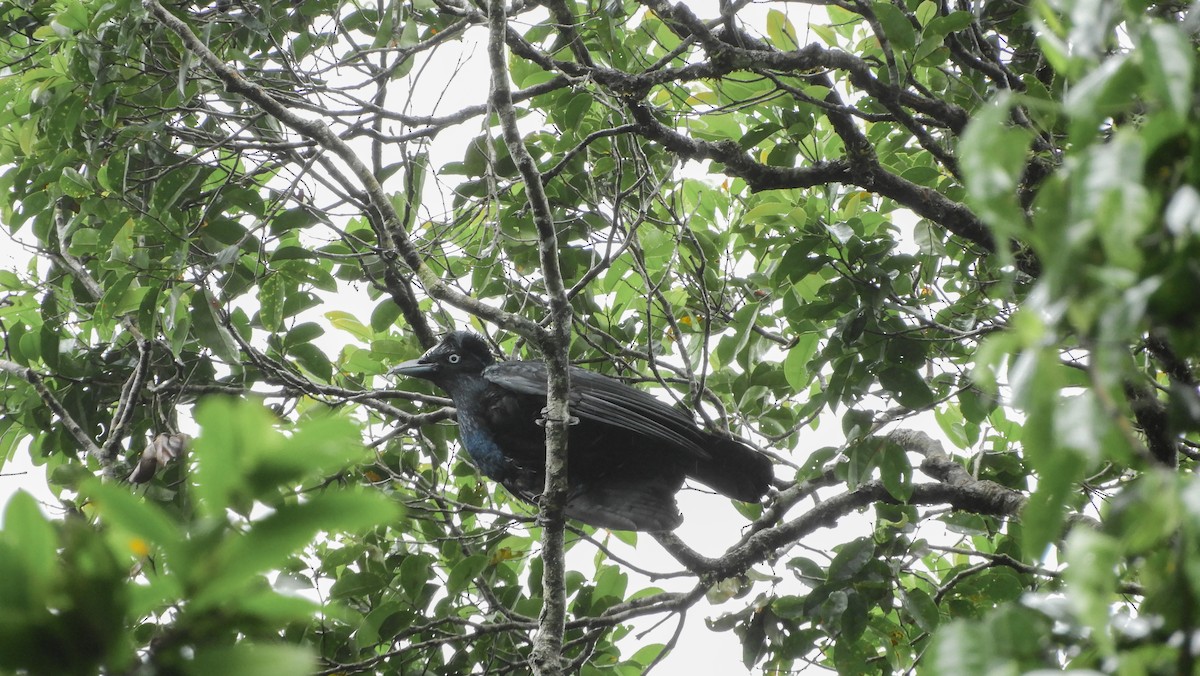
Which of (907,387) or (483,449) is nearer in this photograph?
(907,387)

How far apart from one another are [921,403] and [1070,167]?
2865mm

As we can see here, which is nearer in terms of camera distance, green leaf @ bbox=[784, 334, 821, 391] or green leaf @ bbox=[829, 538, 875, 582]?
green leaf @ bbox=[829, 538, 875, 582]

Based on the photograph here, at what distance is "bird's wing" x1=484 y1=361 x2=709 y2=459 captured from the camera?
14.7 ft

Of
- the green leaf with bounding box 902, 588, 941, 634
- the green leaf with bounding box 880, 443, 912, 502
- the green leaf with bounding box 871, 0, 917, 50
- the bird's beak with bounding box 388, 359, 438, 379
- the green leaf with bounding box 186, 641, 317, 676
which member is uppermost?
the green leaf with bounding box 871, 0, 917, 50

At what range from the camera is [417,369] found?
4629 millimetres

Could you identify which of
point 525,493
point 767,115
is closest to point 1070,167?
point 767,115

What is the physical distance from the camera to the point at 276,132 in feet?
14.1

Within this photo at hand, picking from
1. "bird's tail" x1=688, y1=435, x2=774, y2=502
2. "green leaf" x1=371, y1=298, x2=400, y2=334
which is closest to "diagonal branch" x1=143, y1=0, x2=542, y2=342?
"green leaf" x1=371, y1=298, x2=400, y2=334

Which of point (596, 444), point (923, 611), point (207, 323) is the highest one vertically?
point (596, 444)

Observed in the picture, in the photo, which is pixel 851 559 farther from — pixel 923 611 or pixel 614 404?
pixel 614 404

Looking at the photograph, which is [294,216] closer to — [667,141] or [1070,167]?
[667,141]

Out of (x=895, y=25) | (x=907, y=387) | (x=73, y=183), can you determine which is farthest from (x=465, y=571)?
(x=895, y=25)

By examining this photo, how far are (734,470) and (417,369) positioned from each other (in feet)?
5.02

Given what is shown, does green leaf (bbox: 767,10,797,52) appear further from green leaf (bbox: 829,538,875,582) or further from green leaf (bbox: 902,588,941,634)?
green leaf (bbox: 902,588,941,634)
